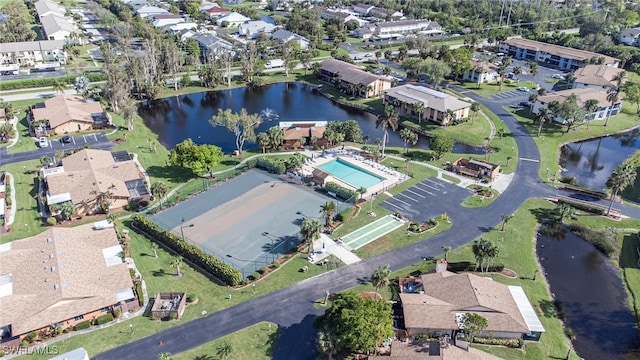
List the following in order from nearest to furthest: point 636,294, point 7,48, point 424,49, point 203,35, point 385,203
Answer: point 636,294, point 385,203, point 7,48, point 424,49, point 203,35

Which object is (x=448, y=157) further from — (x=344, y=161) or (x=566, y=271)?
(x=566, y=271)

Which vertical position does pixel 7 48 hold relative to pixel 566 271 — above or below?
above

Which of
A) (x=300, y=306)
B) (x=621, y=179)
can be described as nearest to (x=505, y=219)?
(x=621, y=179)

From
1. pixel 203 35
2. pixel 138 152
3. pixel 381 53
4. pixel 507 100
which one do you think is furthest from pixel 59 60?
pixel 507 100

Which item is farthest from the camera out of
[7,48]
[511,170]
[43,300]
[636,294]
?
[7,48]

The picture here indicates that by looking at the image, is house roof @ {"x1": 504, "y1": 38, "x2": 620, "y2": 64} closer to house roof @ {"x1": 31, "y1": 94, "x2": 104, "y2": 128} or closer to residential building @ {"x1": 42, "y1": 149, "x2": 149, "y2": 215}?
residential building @ {"x1": 42, "y1": 149, "x2": 149, "y2": 215}

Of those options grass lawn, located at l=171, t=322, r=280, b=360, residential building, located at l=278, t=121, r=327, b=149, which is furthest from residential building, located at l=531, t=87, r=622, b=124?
grass lawn, located at l=171, t=322, r=280, b=360

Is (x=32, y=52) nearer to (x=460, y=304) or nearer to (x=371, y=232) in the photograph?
(x=371, y=232)

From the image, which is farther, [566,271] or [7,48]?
[7,48]
